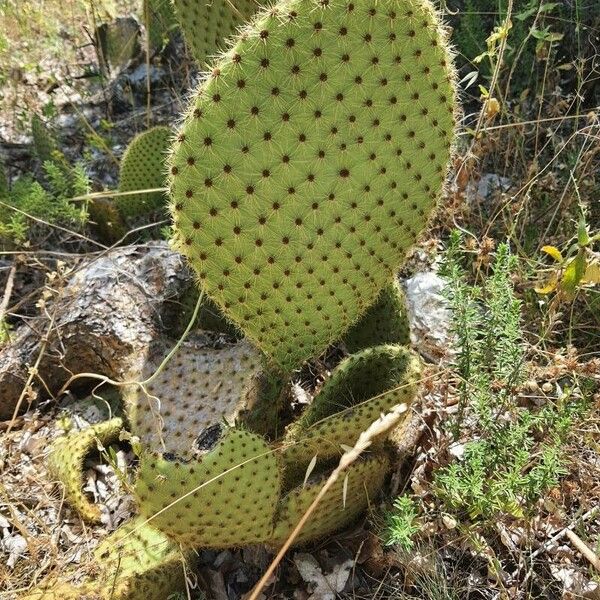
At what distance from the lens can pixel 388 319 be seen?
7.00 feet

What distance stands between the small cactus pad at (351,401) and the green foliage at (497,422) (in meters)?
0.20

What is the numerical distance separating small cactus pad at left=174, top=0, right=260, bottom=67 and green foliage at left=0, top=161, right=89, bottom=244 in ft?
2.47

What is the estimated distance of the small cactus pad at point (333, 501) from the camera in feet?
5.38

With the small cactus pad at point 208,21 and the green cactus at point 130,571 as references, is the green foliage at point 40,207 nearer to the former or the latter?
the small cactus pad at point 208,21

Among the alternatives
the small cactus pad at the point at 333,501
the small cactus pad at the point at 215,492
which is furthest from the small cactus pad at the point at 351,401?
the small cactus pad at the point at 215,492

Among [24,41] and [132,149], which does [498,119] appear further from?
[24,41]

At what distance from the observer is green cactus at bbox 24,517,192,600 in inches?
65.7

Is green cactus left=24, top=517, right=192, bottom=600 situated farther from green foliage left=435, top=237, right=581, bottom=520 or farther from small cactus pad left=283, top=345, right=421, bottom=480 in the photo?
green foliage left=435, top=237, right=581, bottom=520

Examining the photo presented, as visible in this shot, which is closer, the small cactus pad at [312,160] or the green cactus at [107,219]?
the small cactus pad at [312,160]

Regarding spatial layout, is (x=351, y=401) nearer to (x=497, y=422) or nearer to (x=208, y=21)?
(x=497, y=422)

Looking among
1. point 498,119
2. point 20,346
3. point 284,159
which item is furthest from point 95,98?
point 284,159

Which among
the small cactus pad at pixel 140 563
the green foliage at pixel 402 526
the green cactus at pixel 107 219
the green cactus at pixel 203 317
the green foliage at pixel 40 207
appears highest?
the green foliage at pixel 40 207

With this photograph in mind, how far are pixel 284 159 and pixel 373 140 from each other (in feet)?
0.79

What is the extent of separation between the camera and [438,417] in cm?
206
